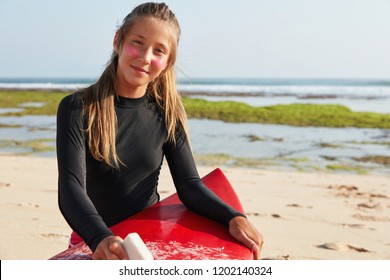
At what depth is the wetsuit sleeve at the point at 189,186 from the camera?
2.21m

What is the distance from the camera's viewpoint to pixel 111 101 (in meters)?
2.15

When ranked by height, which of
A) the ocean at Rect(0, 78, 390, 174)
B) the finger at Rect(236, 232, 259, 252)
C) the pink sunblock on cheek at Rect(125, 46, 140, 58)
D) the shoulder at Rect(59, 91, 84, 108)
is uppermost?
the pink sunblock on cheek at Rect(125, 46, 140, 58)

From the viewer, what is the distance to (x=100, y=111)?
2.10 m

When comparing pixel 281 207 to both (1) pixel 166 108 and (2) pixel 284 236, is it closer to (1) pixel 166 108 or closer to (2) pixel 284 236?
(2) pixel 284 236

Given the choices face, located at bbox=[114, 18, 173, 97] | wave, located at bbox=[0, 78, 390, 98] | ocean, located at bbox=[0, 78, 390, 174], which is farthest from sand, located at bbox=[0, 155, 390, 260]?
wave, located at bbox=[0, 78, 390, 98]

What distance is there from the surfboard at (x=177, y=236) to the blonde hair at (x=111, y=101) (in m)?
0.26

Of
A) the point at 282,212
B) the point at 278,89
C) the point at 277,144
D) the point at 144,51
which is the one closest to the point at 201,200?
the point at 144,51

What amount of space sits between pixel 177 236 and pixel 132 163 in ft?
1.20

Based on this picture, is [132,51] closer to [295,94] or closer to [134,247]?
[134,247]

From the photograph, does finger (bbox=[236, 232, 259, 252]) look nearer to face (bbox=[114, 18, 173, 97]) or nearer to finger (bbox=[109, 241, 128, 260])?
finger (bbox=[109, 241, 128, 260])

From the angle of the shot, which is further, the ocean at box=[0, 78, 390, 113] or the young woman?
the ocean at box=[0, 78, 390, 113]

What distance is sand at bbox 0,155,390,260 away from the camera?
3.36 meters

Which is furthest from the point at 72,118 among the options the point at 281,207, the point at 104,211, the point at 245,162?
the point at 245,162
